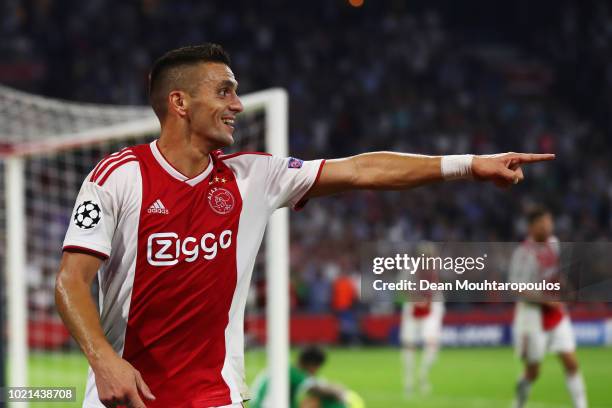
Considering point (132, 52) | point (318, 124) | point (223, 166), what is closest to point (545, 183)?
point (318, 124)

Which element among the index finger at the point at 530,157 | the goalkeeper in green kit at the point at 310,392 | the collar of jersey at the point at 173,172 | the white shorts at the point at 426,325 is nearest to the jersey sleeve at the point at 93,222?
the collar of jersey at the point at 173,172

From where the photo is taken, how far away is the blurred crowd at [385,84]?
2416 cm

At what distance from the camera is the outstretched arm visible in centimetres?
368

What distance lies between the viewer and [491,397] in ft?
46.4

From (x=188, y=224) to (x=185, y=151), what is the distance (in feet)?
0.99

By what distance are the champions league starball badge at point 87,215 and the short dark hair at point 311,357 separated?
15.6 ft

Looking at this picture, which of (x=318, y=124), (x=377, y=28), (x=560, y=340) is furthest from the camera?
(x=377, y=28)

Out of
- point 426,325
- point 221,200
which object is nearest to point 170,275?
point 221,200

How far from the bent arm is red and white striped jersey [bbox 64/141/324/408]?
0.13m

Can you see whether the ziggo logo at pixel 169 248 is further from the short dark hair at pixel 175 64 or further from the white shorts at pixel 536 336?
the white shorts at pixel 536 336

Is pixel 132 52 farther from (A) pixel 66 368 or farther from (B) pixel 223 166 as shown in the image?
(B) pixel 223 166

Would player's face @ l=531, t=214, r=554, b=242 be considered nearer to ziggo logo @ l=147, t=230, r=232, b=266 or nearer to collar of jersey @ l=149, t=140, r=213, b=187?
collar of jersey @ l=149, t=140, r=213, b=187

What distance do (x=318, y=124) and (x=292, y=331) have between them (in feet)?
22.2

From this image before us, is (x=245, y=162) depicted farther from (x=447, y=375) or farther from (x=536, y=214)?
(x=447, y=375)
